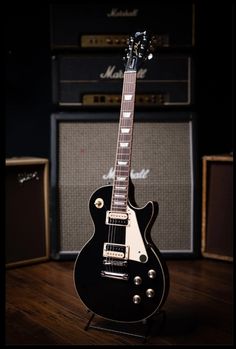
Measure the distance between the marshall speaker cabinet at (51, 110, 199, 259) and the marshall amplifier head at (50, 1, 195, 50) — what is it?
1.12 feet

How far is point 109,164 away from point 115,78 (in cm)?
42

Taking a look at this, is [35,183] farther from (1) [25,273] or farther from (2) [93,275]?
(2) [93,275]

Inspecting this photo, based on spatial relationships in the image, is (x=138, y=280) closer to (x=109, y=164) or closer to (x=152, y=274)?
(x=152, y=274)

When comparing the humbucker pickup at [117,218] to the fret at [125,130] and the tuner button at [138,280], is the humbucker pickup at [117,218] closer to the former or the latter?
the tuner button at [138,280]

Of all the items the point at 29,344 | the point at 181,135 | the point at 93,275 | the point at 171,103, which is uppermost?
the point at 171,103

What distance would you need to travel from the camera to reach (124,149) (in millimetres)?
1744

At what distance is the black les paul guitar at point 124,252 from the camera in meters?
1.66

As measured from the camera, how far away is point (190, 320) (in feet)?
6.13

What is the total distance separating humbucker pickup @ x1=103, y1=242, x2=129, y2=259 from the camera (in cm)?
168

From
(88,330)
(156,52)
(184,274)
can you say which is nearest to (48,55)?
(156,52)

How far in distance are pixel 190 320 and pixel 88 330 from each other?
0.38 metres

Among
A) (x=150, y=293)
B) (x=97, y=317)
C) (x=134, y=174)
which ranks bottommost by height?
(x=97, y=317)

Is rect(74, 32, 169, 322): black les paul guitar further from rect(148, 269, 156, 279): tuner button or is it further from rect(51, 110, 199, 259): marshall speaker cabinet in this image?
rect(51, 110, 199, 259): marshall speaker cabinet

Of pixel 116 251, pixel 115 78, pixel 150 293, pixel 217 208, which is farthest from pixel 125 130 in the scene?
pixel 217 208
